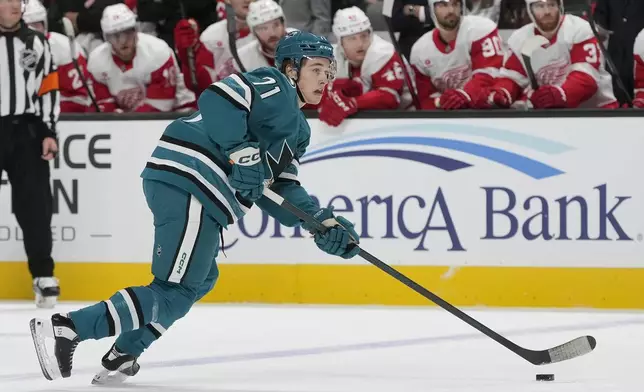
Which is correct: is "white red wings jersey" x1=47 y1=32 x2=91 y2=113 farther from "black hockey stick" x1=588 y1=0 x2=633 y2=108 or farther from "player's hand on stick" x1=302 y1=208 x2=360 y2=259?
"player's hand on stick" x1=302 y1=208 x2=360 y2=259

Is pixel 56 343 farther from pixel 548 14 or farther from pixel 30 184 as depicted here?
pixel 548 14

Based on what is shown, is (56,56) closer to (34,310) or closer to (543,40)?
(34,310)

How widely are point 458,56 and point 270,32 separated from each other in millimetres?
944

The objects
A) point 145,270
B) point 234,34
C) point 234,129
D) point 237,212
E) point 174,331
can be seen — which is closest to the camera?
point 234,129

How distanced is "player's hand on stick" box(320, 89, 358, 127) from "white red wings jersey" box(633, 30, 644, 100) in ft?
4.36

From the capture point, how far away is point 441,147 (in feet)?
19.4

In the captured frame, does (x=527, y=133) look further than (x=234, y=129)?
Yes

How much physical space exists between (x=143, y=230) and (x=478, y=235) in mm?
1619

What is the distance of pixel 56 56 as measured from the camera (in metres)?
6.77

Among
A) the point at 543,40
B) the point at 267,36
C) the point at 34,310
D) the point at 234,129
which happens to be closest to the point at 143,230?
the point at 34,310

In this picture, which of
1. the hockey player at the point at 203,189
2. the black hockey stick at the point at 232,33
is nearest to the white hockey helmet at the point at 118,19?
the black hockey stick at the point at 232,33

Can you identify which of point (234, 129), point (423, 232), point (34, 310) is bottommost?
point (34, 310)

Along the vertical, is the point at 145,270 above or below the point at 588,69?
below

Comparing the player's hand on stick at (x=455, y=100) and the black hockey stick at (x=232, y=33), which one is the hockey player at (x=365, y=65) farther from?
the black hockey stick at (x=232, y=33)
